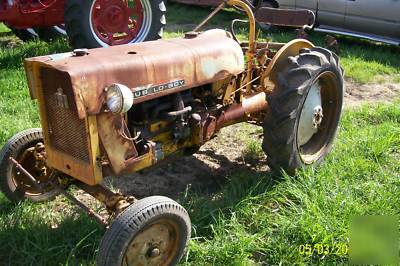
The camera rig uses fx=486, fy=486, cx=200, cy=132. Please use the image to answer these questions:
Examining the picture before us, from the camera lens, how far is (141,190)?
3793 mm

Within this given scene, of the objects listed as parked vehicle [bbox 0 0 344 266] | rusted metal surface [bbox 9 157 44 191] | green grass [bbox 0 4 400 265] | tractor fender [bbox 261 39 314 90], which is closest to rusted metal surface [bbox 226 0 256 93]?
parked vehicle [bbox 0 0 344 266]

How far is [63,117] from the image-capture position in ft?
9.36

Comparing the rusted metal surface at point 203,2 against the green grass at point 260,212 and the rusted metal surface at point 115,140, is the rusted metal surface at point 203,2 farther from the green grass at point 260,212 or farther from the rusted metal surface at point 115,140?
the rusted metal surface at point 115,140

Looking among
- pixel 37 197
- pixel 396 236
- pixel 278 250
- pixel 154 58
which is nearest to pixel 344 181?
pixel 396 236

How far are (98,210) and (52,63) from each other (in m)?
1.21

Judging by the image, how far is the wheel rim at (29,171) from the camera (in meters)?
3.34

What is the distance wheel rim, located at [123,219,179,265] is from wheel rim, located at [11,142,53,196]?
94 centimetres

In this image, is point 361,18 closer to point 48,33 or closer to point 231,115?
point 48,33

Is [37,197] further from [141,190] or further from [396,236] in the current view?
[396,236]

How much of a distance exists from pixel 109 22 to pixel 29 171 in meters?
3.16

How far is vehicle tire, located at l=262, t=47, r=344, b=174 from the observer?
3.50 meters

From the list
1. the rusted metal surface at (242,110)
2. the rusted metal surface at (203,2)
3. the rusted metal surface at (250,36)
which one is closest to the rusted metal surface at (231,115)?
the rusted metal surface at (242,110)
